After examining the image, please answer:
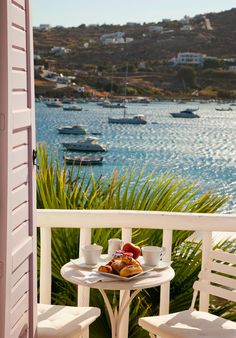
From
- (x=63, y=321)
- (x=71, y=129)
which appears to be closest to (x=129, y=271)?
(x=63, y=321)

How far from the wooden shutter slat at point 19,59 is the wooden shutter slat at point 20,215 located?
0.50 m

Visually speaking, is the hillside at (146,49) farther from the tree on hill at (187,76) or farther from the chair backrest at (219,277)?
the chair backrest at (219,277)

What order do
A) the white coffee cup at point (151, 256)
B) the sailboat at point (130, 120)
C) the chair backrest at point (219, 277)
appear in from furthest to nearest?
1. the sailboat at point (130, 120)
2. the chair backrest at point (219, 277)
3. the white coffee cup at point (151, 256)

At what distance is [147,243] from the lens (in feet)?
12.9

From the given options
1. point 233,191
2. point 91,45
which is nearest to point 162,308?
point 91,45

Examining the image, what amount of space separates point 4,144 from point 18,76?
0.28 meters

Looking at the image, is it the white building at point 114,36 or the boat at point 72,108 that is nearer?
the white building at point 114,36

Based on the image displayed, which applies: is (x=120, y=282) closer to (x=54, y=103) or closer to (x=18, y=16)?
(x=18, y=16)

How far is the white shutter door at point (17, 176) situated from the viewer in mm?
2176

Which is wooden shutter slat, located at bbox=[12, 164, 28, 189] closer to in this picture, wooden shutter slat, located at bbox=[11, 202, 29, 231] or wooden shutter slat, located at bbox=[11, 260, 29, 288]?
wooden shutter slat, located at bbox=[11, 202, 29, 231]

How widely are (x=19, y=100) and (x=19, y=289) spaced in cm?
67

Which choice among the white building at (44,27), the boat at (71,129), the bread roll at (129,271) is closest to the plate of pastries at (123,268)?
the bread roll at (129,271)

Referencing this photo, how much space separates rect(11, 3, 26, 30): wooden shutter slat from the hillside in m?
24.5

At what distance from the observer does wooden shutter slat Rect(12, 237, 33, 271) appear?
92.2 inches
